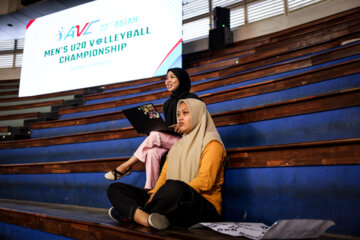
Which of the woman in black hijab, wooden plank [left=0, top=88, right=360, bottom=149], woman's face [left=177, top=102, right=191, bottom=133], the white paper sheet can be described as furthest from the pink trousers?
the white paper sheet

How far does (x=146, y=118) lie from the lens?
3.37ft

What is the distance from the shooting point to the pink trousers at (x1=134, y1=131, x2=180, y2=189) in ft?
3.24

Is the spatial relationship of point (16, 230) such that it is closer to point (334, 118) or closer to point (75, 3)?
point (334, 118)

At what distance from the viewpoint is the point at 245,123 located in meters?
1.07

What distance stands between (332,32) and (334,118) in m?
1.00

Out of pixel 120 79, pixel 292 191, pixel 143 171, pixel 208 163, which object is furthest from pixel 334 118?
pixel 120 79

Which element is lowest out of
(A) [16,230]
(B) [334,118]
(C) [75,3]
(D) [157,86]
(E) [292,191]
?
(A) [16,230]

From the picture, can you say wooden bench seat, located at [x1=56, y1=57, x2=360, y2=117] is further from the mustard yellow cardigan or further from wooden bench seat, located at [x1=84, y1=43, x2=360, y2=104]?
the mustard yellow cardigan

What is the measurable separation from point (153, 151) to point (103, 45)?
63.0 inches

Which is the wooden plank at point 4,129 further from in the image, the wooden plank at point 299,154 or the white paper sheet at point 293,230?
the white paper sheet at point 293,230

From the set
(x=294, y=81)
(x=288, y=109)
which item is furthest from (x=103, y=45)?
(x=288, y=109)

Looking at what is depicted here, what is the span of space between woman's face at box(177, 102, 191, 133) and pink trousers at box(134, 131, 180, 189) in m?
0.14

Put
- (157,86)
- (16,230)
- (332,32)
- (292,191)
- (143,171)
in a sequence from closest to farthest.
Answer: (292,191) → (16,230) → (143,171) → (332,32) → (157,86)

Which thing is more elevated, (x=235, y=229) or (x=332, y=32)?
(x=332, y=32)
